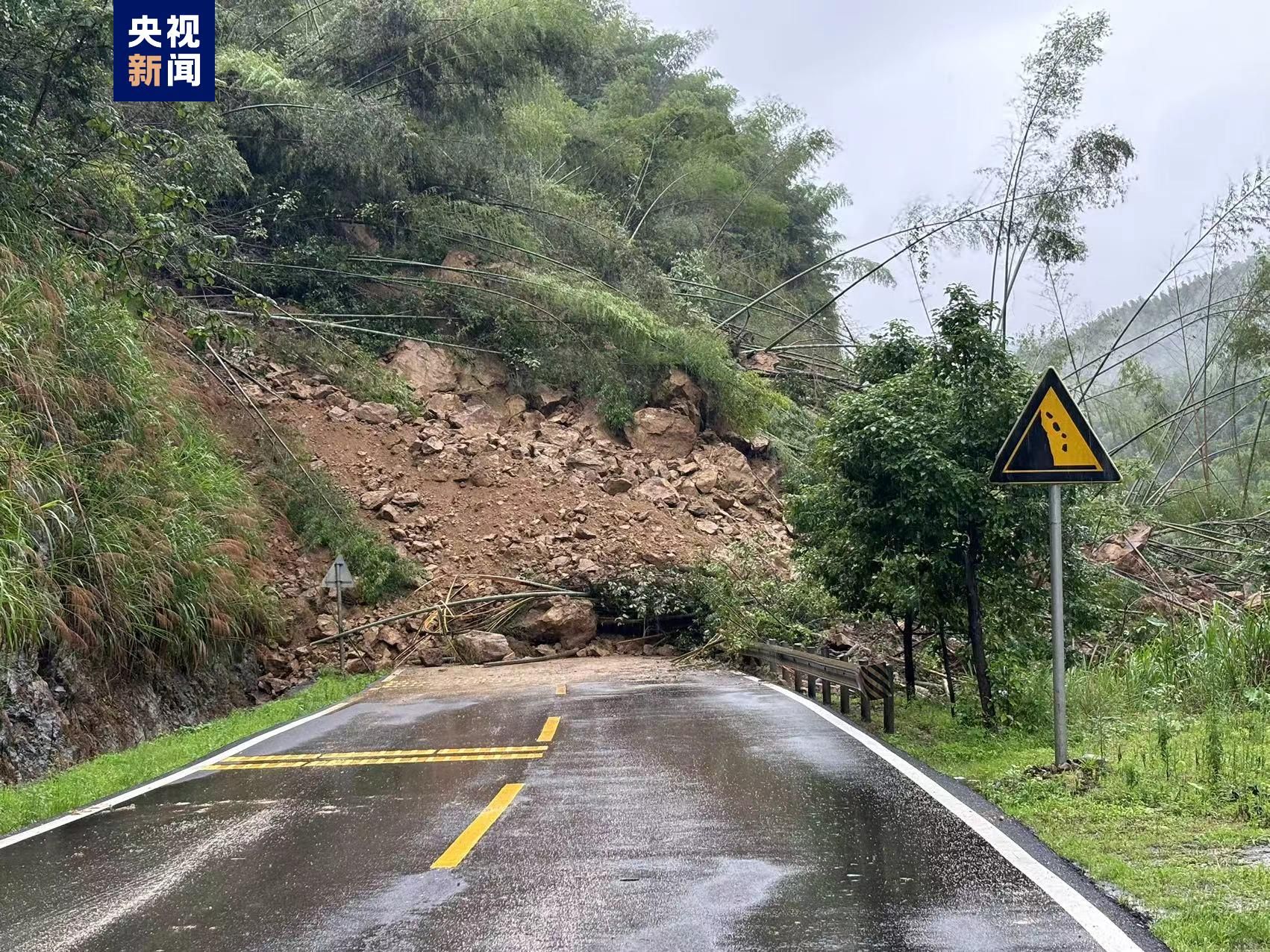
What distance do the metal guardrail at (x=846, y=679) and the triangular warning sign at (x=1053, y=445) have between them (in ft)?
11.4

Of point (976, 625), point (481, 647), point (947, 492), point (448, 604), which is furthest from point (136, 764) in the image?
point (448, 604)

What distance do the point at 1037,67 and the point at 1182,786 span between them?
17.5 m

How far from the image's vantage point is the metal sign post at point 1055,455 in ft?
24.8

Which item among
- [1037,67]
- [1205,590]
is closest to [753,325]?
[1037,67]

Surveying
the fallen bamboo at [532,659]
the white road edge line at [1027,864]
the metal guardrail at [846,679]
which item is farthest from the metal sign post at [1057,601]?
the fallen bamboo at [532,659]

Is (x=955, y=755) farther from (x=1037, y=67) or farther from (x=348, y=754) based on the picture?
(x=1037, y=67)

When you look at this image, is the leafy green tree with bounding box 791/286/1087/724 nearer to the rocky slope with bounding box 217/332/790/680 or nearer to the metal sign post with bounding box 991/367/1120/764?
the metal sign post with bounding box 991/367/1120/764

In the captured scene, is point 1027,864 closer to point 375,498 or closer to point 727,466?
point 375,498

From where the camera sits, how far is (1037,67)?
21.0 metres

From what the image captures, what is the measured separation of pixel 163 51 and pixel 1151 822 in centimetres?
1586

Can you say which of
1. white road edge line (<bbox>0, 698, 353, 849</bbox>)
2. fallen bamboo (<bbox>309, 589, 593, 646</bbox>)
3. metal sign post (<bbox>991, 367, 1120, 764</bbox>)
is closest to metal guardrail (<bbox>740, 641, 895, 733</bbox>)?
metal sign post (<bbox>991, 367, 1120, 764</bbox>)

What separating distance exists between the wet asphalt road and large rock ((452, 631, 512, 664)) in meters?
10.9

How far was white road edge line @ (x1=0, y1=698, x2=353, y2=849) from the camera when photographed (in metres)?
7.07

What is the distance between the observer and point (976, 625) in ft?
36.0
